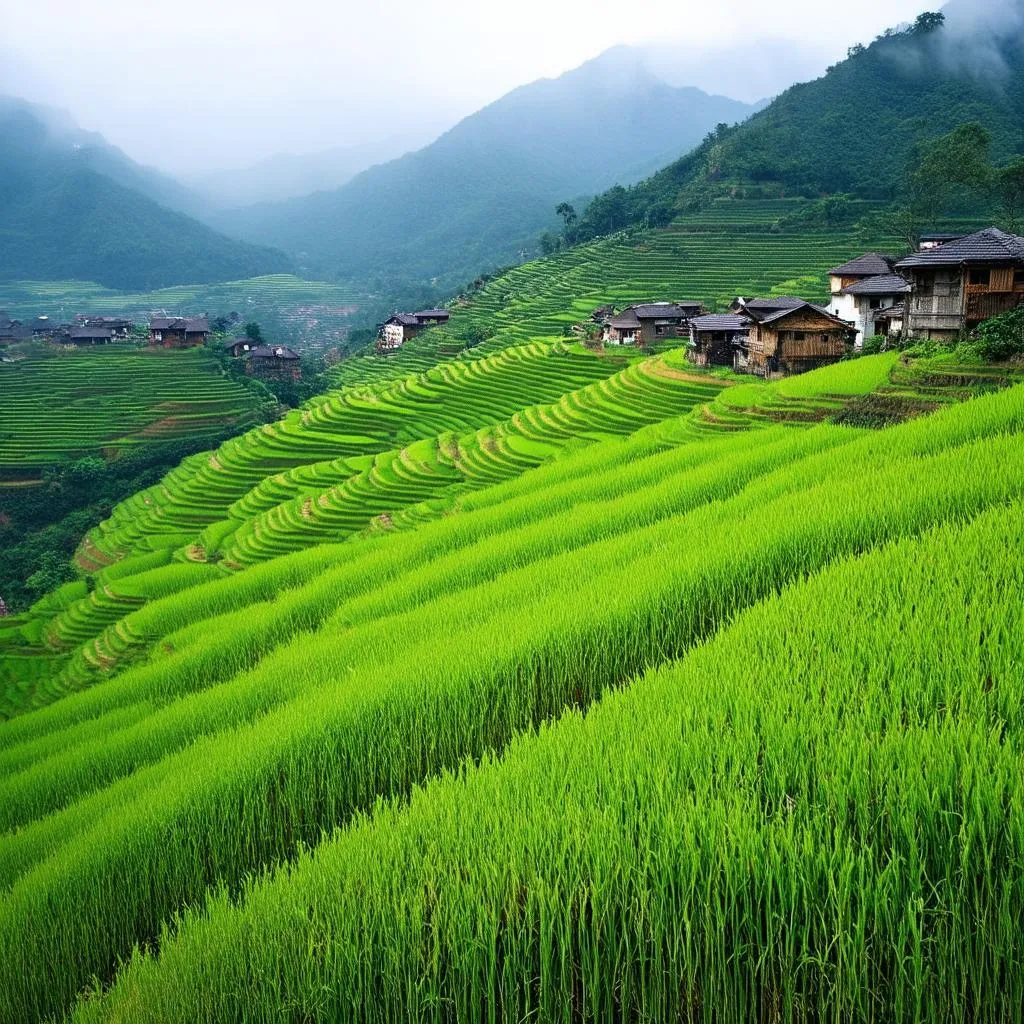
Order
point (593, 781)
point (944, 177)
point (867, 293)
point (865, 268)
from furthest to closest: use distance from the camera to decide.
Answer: point (944, 177)
point (865, 268)
point (867, 293)
point (593, 781)

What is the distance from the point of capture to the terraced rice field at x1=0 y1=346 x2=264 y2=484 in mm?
36625

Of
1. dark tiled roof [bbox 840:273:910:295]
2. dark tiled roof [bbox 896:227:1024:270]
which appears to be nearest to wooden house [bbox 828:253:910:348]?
dark tiled roof [bbox 840:273:910:295]

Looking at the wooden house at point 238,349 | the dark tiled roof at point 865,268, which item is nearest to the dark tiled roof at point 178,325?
the wooden house at point 238,349

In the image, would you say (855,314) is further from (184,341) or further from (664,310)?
(184,341)

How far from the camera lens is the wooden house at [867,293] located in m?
26.3

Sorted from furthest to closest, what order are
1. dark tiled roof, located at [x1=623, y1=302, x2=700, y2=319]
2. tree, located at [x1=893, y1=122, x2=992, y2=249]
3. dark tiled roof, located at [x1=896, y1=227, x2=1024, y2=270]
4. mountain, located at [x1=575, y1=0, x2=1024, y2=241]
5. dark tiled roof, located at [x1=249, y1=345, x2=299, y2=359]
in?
mountain, located at [x1=575, y1=0, x2=1024, y2=241], dark tiled roof, located at [x1=249, y1=345, x2=299, y2=359], dark tiled roof, located at [x1=623, y1=302, x2=700, y2=319], tree, located at [x1=893, y1=122, x2=992, y2=249], dark tiled roof, located at [x1=896, y1=227, x2=1024, y2=270]

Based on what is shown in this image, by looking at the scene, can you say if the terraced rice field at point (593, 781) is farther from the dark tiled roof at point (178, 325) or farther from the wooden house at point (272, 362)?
the dark tiled roof at point (178, 325)

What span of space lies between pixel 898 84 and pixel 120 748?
258 feet

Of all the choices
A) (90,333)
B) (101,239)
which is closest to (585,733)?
(90,333)

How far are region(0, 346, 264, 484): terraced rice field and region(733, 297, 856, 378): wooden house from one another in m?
29.8

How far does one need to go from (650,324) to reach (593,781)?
117ft

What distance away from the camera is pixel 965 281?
54.3ft

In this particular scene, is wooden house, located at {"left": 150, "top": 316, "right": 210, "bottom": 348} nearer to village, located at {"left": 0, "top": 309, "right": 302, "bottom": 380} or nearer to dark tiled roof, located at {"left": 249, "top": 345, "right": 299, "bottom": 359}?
village, located at {"left": 0, "top": 309, "right": 302, "bottom": 380}

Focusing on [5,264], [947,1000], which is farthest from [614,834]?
[5,264]
